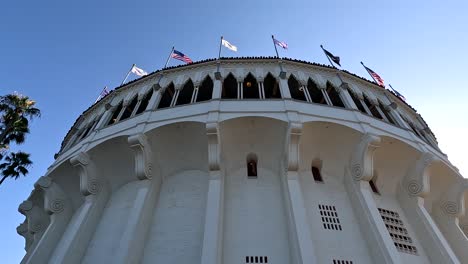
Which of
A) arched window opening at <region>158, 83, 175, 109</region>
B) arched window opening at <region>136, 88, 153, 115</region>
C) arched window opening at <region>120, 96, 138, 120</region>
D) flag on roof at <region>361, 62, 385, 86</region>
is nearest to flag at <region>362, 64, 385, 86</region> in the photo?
flag on roof at <region>361, 62, 385, 86</region>

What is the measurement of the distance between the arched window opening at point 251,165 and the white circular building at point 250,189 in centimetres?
5

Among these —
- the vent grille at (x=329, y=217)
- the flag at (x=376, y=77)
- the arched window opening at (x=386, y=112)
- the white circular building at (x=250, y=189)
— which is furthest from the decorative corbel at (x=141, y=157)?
the flag at (x=376, y=77)

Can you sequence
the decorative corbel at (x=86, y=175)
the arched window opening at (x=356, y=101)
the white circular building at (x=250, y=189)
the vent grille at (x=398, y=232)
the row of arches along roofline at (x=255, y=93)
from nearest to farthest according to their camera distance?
the white circular building at (x=250, y=189) → the vent grille at (x=398, y=232) → the decorative corbel at (x=86, y=175) → the row of arches along roofline at (x=255, y=93) → the arched window opening at (x=356, y=101)

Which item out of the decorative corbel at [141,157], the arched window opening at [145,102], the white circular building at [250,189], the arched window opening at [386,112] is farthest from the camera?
the arched window opening at [145,102]

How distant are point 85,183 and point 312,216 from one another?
9976 millimetres

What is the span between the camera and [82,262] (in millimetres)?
12648

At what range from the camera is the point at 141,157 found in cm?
→ 1376

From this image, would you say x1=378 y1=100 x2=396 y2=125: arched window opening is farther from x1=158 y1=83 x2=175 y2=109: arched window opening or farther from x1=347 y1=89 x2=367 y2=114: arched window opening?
x1=158 y1=83 x2=175 y2=109: arched window opening

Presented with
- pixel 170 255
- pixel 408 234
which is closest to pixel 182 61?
pixel 170 255

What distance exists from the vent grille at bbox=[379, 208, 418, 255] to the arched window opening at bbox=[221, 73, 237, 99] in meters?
9.84

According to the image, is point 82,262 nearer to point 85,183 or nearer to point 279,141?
point 85,183

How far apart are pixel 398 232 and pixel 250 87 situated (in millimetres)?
10325

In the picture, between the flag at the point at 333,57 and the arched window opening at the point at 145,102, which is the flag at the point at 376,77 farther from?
the arched window opening at the point at 145,102

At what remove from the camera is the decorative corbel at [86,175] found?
14.5 meters
